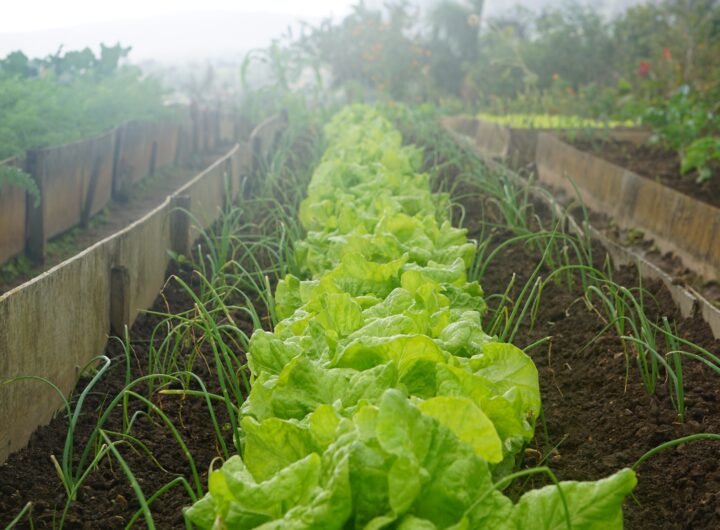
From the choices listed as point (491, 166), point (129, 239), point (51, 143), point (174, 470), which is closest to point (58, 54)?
point (51, 143)

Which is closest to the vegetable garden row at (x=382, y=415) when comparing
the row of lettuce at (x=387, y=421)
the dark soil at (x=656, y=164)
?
the row of lettuce at (x=387, y=421)

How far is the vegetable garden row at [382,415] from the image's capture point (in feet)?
5.55

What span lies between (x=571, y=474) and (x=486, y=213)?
3.74 metres

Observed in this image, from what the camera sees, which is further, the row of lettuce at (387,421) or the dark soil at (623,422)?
the dark soil at (623,422)

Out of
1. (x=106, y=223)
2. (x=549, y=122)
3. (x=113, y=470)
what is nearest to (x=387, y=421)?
(x=113, y=470)

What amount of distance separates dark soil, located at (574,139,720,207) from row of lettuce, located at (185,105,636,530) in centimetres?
428

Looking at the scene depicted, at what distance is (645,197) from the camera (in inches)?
257

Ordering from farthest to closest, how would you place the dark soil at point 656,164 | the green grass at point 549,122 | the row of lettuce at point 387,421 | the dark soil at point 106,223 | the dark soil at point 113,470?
the green grass at point 549,122
the dark soil at point 656,164
the dark soil at point 106,223
the dark soil at point 113,470
the row of lettuce at point 387,421

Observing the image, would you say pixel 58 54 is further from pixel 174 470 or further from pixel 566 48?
pixel 566 48

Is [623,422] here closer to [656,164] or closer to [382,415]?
[382,415]

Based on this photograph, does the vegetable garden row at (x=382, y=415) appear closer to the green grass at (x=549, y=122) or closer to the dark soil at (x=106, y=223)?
the dark soil at (x=106, y=223)

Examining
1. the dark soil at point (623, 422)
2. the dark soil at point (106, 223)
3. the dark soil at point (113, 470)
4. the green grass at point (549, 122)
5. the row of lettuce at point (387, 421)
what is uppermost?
the row of lettuce at point (387, 421)

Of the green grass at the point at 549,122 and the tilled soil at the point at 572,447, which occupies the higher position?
the green grass at the point at 549,122

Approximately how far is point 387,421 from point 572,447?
1.31 meters
